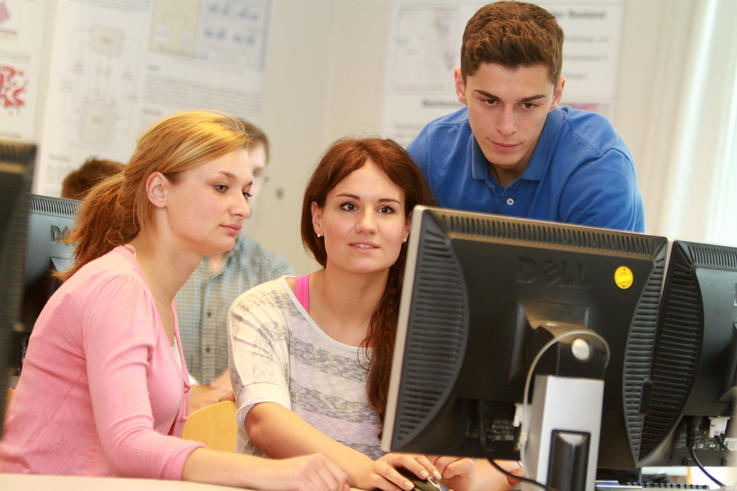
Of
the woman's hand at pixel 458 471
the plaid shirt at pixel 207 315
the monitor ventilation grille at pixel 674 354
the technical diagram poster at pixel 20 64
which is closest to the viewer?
the monitor ventilation grille at pixel 674 354

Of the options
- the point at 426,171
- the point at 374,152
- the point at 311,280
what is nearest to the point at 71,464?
the point at 311,280

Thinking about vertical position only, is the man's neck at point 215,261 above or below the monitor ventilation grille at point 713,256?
below

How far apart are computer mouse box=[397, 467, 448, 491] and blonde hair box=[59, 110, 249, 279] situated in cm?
75

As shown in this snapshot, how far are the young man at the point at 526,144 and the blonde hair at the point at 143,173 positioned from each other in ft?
1.98

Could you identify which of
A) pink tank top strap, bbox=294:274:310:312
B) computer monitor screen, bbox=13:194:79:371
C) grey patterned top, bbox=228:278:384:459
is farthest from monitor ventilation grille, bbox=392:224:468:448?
computer monitor screen, bbox=13:194:79:371

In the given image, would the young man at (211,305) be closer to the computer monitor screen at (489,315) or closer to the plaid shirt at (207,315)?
the plaid shirt at (207,315)

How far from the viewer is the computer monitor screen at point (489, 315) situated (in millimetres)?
1116

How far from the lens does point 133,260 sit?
1580mm

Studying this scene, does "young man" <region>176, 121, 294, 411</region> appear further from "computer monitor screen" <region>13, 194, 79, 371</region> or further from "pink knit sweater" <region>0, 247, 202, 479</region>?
"pink knit sweater" <region>0, 247, 202, 479</region>

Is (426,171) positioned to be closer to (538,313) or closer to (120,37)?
(538,313)

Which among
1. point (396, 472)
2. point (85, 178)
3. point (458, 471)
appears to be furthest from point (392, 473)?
point (85, 178)

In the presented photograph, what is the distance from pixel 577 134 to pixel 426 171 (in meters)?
A: 0.42

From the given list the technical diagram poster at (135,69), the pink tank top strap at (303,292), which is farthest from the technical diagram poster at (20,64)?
the pink tank top strap at (303,292)

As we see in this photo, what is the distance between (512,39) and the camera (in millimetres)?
1780
